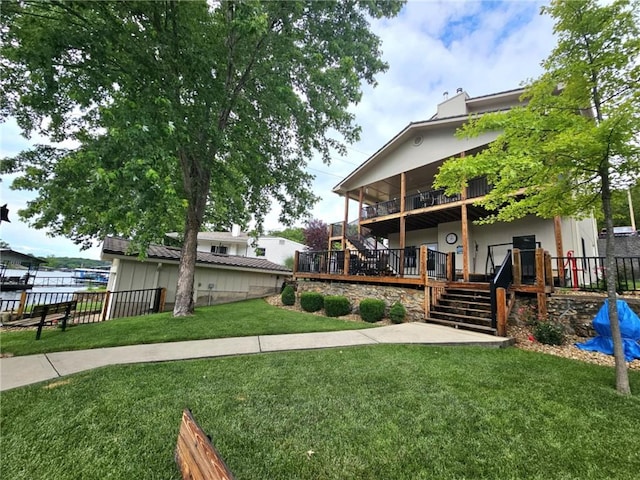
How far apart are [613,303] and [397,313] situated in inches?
Result: 188

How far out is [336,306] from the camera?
900cm

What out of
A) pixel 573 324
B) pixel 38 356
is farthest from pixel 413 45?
pixel 38 356

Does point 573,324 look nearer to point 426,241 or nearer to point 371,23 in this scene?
point 426,241

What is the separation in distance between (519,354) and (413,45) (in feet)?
29.9

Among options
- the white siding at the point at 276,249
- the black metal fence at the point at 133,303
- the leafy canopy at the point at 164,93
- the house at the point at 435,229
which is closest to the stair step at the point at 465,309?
the house at the point at 435,229

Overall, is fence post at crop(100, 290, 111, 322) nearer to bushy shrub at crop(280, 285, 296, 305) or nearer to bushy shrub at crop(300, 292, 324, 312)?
bushy shrub at crop(280, 285, 296, 305)

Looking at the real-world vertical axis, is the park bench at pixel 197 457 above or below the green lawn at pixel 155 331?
above

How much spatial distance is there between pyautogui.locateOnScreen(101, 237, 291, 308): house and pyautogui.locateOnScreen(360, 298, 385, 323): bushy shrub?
23.2ft

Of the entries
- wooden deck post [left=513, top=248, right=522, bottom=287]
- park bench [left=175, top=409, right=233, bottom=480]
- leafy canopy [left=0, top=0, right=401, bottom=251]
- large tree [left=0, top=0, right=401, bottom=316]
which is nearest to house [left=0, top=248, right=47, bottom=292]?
large tree [left=0, top=0, right=401, bottom=316]

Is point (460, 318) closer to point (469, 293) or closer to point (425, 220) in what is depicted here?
point (469, 293)

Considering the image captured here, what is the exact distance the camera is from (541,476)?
1855mm

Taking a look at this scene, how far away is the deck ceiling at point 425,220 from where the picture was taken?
1084 cm

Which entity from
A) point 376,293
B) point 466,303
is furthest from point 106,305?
point 466,303

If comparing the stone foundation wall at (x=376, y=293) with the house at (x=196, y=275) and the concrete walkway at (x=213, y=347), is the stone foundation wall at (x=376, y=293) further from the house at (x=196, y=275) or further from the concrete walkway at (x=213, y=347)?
the house at (x=196, y=275)
